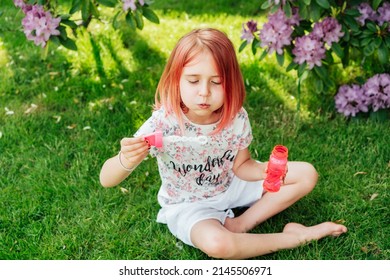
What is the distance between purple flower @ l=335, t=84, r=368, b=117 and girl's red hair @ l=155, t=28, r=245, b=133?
1.18 meters

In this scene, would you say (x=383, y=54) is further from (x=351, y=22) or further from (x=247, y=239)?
(x=247, y=239)

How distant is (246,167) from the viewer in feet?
7.77

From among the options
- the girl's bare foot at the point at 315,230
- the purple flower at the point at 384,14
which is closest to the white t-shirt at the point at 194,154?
the girl's bare foot at the point at 315,230

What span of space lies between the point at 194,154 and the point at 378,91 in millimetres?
1371

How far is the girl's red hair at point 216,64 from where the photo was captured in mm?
2033

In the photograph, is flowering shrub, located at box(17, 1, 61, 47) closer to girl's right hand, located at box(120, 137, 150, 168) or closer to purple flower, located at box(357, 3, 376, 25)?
girl's right hand, located at box(120, 137, 150, 168)

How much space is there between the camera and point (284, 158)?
6.68 feet

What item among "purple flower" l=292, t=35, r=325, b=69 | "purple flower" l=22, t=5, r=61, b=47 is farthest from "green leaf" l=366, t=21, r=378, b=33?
"purple flower" l=22, t=5, r=61, b=47

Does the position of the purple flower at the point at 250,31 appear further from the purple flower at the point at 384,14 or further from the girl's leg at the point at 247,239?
the girl's leg at the point at 247,239

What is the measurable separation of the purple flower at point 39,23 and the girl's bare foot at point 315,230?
62.6 inches

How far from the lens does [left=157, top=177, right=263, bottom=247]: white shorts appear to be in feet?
7.69

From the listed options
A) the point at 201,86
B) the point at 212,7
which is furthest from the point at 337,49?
the point at 212,7
